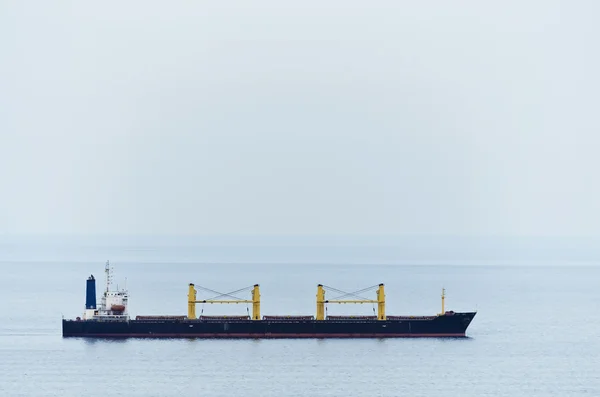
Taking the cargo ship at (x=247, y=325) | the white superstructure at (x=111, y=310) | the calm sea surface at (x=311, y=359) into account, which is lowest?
the calm sea surface at (x=311, y=359)

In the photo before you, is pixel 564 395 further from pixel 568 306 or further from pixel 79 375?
pixel 568 306

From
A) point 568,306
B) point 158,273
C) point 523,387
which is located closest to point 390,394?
point 523,387

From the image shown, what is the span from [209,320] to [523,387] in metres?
27.2

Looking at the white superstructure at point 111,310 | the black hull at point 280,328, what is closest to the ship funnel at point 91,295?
the white superstructure at point 111,310

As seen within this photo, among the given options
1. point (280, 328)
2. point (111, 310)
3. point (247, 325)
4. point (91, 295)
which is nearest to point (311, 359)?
point (280, 328)

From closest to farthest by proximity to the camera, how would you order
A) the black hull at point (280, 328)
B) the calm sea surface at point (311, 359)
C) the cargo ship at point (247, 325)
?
1. the calm sea surface at point (311, 359)
2. the cargo ship at point (247, 325)
3. the black hull at point (280, 328)

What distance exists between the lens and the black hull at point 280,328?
85.0m

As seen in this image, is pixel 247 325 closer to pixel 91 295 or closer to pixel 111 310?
pixel 111 310

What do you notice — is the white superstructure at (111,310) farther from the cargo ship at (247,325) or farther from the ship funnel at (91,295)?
the ship funnel at (91,295)

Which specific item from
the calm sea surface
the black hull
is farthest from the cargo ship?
the calm sea surface

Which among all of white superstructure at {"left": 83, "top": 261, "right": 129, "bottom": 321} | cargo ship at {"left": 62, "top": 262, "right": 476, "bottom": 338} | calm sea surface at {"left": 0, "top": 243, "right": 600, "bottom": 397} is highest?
white superstructure at {"left": 83, "top": 261, "right": 129, "bottom": 321}

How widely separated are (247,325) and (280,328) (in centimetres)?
253

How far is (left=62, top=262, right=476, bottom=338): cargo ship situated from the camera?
84.9 meters

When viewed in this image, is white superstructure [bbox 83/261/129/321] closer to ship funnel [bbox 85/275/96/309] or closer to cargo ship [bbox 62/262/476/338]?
cargo ship [bbox 62/262/476/338]
